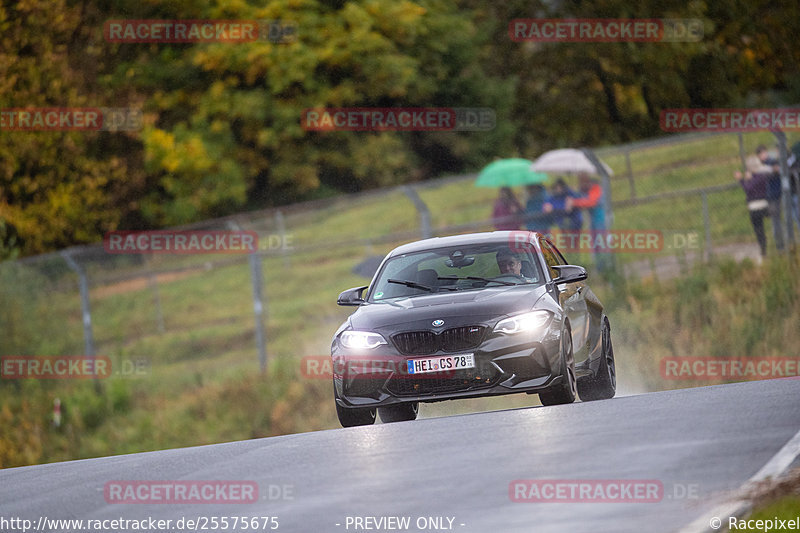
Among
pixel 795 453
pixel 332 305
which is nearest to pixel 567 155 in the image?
pixel 332 305

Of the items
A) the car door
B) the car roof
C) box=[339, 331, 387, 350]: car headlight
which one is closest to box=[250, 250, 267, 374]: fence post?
the car roof

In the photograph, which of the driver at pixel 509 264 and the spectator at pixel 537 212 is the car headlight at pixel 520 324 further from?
the spectator at pixel 537 212

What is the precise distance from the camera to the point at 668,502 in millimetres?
8023

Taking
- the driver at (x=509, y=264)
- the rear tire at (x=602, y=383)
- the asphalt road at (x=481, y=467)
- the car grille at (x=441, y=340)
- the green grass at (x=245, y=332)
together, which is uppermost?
the driver at (x=509, y=264)

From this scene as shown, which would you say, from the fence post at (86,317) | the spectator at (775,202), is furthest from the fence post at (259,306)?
the spectator at (775,202)

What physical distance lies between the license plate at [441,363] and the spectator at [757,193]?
10.9 meters

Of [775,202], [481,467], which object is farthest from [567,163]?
[481,467]

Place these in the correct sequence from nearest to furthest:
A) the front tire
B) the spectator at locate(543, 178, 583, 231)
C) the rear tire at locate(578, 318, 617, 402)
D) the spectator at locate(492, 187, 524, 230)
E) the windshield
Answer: the front tire
the windshield
the rear tire at locate(578, 318, 617, 402)
the spectator at locate(543, 178, 583, 231)
the spectator at locate(492, 187, 524, 230)

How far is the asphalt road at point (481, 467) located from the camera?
820 centimetres

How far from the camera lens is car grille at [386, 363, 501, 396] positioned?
39.9ft

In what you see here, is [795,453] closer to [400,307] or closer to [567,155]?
[400,307]

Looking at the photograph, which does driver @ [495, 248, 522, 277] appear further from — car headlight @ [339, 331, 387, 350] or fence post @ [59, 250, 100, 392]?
fence post @ [59, 250, 100, 392]

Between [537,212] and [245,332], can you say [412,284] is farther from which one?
[245,332]

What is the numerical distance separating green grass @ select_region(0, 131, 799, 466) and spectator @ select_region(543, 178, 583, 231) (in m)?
0.67
